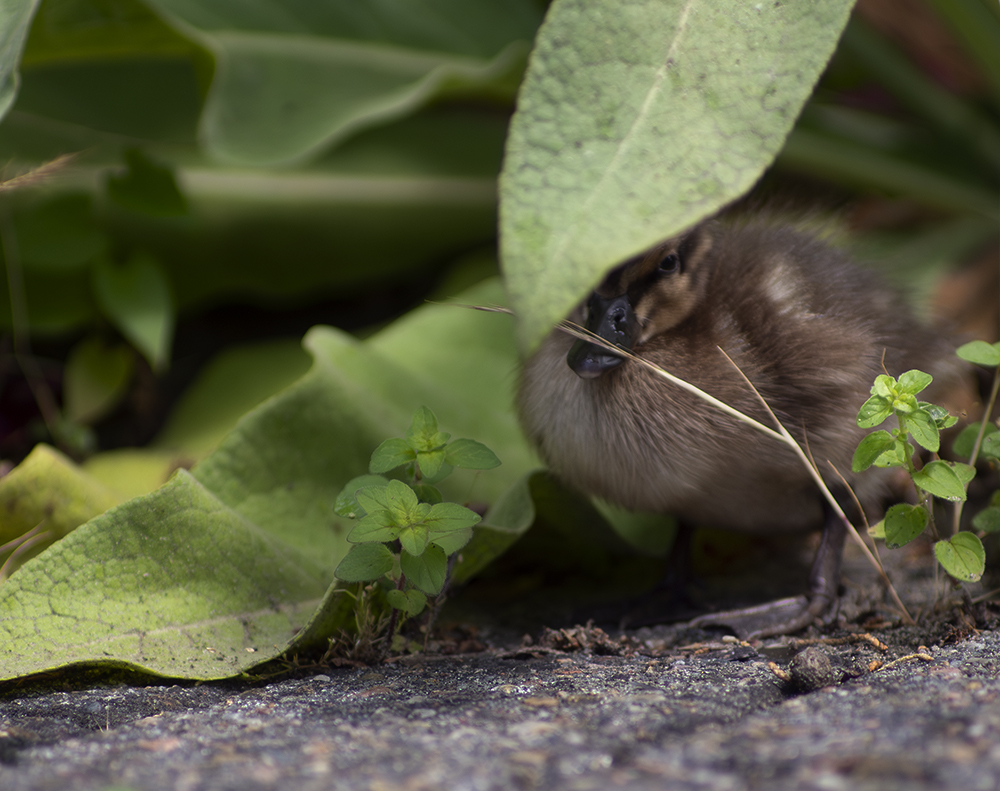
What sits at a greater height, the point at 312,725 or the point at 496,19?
the point at 496,19

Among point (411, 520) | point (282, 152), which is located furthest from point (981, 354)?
point (282, 152)

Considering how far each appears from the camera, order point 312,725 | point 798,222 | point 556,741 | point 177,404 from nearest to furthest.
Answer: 1. point 556,741
2. point 312,725
3. point 798,222
4. point 177,404

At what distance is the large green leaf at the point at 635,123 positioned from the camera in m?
1.15

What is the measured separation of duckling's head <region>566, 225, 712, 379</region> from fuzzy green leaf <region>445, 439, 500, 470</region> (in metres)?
0.23

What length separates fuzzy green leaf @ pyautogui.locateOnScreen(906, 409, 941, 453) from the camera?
4.37 feet

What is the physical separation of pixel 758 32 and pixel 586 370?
0.55 m

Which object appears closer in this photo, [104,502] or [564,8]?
[564,8]

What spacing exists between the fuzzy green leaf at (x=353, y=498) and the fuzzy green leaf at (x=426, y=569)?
104mm

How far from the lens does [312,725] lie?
3.69 ft

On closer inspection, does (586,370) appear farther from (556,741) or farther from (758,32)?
(556,741)

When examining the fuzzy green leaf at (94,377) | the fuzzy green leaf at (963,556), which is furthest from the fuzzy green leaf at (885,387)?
the fuzzy green leaf at (94,377)

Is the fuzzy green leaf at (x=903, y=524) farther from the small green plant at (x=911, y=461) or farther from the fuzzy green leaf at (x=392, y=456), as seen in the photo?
the fuzzy green leaf at (x=392, y=456)

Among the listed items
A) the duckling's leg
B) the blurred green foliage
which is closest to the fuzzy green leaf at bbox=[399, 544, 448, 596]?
the duckling's leg

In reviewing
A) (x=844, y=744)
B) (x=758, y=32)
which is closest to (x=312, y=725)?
(x=844, y=744)
